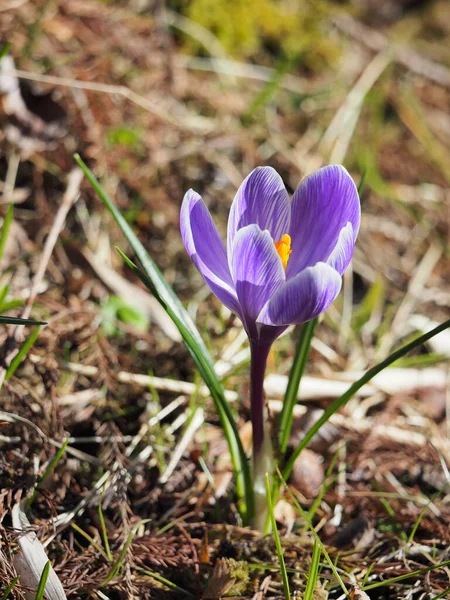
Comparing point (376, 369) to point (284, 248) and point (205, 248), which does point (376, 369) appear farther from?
point (205, 248)

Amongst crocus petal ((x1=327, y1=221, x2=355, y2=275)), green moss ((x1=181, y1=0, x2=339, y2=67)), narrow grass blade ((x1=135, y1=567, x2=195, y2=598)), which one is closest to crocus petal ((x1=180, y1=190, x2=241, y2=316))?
crocus petal ((x1=327, y1=221, x2=355, y2=275))

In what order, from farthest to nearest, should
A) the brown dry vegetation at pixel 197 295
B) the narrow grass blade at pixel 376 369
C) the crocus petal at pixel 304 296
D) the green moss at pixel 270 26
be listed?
the green moss at pixel 270 26 → the brown dry vegetation at pixel 197 295 → the narrow grass blade at pixel 376 369 → the crocus petal at pixel 304 296

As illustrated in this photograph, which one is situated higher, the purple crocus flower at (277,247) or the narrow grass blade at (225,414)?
the purple crocus flower at (277,247)

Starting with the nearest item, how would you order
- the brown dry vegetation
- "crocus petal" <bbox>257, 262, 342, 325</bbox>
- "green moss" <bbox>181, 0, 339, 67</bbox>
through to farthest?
"crocus petal" <bbox>257, 262, 342, 325</bbox> → the brown dry vegetation → "green moss" <bbox>181, 0, 339, 67</bbox>

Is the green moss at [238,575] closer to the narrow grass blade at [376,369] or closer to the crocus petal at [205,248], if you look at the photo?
the narrow grass blade at [376,369]

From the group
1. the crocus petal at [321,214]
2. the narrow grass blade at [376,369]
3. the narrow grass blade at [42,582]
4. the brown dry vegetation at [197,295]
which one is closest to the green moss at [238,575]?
the brown dry vegetation at [197,295]

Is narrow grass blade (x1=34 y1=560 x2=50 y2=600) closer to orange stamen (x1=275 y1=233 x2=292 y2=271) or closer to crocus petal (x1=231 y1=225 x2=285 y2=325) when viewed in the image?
crocus petal (x1=231 y1=225 x2=285 y2=325)

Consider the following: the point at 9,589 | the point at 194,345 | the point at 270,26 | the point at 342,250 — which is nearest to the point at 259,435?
the point at 194,345
